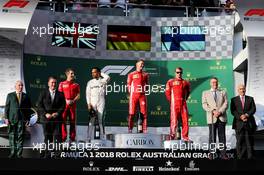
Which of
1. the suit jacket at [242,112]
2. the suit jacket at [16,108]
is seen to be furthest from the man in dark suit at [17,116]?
the suit jacket at [242,112]

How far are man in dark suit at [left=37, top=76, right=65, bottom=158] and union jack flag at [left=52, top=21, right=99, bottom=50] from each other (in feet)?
4.05

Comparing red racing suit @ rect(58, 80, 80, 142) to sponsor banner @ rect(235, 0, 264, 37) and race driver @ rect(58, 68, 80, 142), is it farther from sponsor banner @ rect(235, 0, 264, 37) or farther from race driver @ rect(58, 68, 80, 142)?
sponsor banner @ rect(235, 0, 264, 37)

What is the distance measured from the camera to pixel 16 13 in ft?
33.6

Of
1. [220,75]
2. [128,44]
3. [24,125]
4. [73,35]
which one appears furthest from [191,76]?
[24,125]

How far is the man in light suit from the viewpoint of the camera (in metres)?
9.73

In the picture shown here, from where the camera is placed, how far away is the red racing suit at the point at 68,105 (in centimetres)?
958

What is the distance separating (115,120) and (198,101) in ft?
4.47

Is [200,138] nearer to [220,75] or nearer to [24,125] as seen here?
[220,75]

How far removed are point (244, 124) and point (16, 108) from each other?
11.2 ft

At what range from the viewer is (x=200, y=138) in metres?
9.97

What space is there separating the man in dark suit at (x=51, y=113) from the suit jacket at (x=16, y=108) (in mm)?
183

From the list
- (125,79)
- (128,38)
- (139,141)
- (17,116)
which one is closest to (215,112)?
(139,141)

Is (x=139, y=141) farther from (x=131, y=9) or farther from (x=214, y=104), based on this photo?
(x=131, y=9)

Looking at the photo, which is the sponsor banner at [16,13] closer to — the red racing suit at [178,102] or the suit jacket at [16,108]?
the suit jacket at [16,108]
